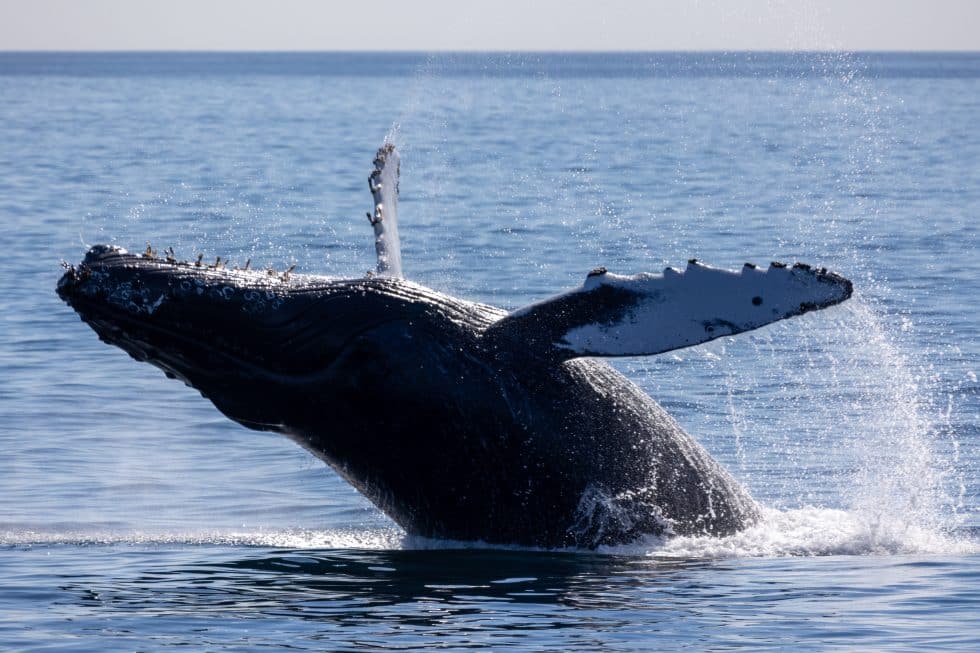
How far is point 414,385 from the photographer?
A: 443 inches

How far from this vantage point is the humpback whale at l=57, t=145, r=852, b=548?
1127cm

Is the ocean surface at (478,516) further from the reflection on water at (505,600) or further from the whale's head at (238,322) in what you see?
the whale's head at (238,322)

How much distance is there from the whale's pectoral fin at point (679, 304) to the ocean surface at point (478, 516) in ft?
5.44

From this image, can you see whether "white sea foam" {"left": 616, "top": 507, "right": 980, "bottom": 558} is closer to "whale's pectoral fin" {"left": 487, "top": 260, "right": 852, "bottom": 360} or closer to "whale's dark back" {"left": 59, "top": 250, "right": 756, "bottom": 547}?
"whale's dark back" {"left": 59, "top": 250, "right": 756, "bottom": 547}

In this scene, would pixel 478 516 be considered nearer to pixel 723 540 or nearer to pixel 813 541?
pixel 723 540

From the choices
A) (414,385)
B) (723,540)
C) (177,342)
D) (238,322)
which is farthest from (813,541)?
(177,342)

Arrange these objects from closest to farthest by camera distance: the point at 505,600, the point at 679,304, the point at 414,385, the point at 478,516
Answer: the point at 679,304 → the point at 505,600 → the point at 414,385 → the point at 478,516

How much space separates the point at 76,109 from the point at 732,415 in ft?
303

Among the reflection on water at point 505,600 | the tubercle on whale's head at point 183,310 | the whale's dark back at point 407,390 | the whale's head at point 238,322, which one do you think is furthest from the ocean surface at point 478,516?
the tubercle on whale's head at point 183,310

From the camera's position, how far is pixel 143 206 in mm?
41188

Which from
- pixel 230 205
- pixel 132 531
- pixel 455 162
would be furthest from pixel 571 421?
pixel 455 162

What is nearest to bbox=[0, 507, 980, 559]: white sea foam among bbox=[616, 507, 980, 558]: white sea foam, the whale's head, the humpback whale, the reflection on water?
bbox=[616, 507, 980, 558]: white sea foam

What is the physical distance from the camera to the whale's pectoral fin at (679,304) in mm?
10094

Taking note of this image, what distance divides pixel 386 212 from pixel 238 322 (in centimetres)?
240
